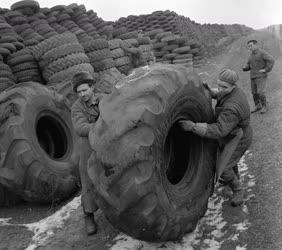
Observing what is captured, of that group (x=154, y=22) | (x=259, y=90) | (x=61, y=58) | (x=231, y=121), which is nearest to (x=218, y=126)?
(x=231, y=121)

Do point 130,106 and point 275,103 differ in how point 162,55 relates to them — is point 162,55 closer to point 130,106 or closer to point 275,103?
point 275,103

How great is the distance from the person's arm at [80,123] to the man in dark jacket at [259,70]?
5036 mm

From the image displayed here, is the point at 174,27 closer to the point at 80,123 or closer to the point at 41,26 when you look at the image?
the point at 41,26

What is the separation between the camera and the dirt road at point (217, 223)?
3.62 m

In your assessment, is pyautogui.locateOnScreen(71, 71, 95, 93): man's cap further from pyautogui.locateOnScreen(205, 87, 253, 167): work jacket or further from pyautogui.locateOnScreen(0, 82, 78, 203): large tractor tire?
pyautogui.locateOnScreen(0, 82, 78, 203): large tractor tire

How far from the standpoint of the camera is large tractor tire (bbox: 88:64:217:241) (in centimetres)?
294

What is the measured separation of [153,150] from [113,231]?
5.10 ft

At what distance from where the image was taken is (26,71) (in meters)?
8.68

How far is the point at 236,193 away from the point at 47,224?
2417 mm

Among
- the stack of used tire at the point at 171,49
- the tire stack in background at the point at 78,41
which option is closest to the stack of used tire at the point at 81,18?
the tire stack in background at the point at 78,41

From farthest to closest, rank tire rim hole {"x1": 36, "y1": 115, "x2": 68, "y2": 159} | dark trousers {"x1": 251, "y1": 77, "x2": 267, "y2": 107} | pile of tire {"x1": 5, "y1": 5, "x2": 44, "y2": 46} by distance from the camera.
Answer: pile of tire {"x1": 5, "y1": 5, "x2": 44, "y2": 46} < dark trousers {"x1": 251, "y1": 77, "x2": 267, "y2": 107} < tire rim hole {"x1": 36, "y1": 115, "x2": 68, "y2": 159}

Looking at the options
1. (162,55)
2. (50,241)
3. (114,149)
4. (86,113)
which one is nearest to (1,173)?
(50,241)

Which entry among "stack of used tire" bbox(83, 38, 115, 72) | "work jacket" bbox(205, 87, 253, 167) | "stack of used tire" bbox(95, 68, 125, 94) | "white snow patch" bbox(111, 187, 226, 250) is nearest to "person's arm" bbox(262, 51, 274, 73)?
"stack of used tire" bbox(95, 68, 125, 94)

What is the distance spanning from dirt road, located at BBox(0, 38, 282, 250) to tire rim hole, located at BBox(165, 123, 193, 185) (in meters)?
0.57
